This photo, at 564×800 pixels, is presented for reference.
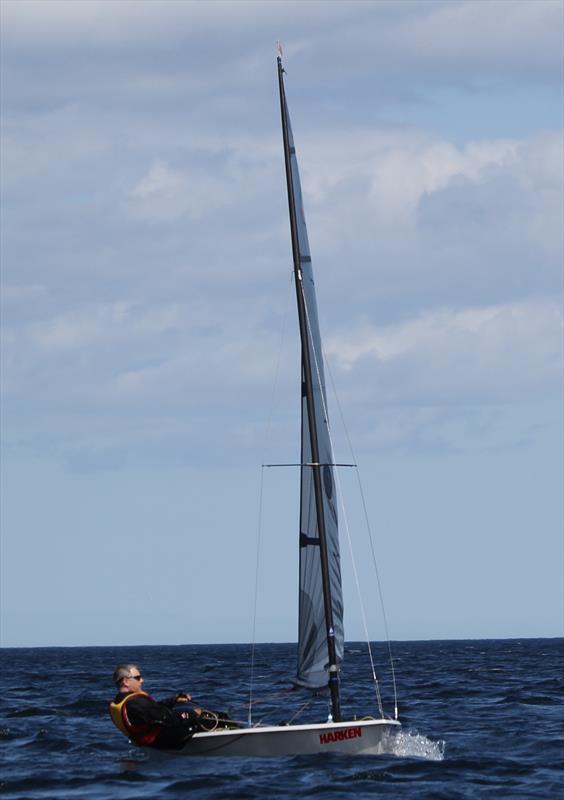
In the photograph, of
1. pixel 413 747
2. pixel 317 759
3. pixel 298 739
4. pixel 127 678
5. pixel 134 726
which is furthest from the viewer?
pixel 413 747

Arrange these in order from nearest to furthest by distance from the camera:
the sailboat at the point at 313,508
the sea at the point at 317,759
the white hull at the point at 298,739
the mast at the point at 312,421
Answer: the sea at the point at 317,759, the white hull at the point at 298,739, the mast at the point at 312,421, the sailboat at the point at 313,508

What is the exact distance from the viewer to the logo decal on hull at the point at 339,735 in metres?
24.4

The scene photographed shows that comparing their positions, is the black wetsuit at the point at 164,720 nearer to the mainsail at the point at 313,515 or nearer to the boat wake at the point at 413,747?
the mainsail at the point at 313,515

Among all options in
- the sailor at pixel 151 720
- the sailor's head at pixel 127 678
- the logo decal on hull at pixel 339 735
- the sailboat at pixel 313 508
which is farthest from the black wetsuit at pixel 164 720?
the logo decal on hull at pixel 339 735

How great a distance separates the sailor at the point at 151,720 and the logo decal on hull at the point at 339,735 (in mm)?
2168

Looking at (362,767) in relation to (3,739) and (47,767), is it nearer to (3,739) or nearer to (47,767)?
(47,767)

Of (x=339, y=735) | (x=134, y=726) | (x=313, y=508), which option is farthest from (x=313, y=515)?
(x=134, y=726)

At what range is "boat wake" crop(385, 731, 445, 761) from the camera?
25.4m

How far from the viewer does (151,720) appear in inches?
973

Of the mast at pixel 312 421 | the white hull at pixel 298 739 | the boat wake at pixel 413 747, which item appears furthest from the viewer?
the mast at pixel 312 421

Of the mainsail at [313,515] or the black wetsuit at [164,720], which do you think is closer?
the black wetsuit at [164,720]

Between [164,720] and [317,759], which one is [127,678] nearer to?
[164,720]

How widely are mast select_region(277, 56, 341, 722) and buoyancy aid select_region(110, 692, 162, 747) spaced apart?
10.1 ft

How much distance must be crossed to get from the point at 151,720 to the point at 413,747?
4.76 m
